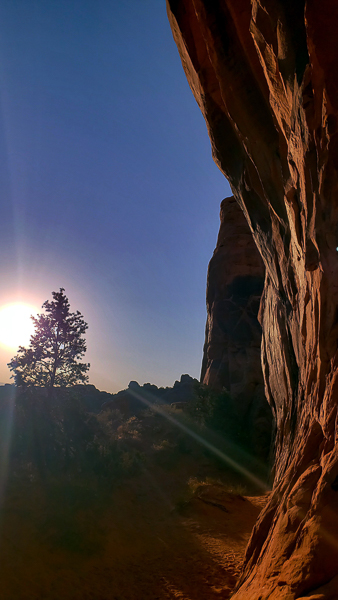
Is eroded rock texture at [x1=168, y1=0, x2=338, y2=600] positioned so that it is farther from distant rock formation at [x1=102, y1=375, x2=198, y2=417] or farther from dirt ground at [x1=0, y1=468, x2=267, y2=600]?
distant rock formation at [x1=102, y1=375, x2=198, y2=417]

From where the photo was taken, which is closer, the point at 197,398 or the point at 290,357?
the point at 290,357

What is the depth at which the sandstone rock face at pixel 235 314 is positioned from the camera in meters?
27.1

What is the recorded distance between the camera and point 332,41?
3.64 m

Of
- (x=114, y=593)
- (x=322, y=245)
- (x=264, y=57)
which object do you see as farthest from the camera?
(x=114, y=593)

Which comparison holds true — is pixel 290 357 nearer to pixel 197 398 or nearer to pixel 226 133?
pixel 226 133

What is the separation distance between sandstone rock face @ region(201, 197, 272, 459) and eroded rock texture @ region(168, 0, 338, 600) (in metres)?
19.8

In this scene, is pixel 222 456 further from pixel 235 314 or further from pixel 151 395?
pixel 151 395

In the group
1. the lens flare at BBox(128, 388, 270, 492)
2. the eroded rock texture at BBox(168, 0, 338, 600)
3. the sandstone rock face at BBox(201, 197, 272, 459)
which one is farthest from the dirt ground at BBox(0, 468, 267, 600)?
the sandstone rock face at BBox(201, 197, 272, 459)

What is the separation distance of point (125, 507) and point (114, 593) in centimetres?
544

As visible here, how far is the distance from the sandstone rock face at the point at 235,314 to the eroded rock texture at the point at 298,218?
1982 cm

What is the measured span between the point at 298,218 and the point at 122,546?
9.99 meters

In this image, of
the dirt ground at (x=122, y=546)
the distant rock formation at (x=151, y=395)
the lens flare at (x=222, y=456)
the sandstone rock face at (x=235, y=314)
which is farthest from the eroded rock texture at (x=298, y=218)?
the distant rock formation at (x=151, y=395)

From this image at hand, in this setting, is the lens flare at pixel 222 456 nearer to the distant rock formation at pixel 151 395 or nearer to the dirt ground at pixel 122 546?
the dirt ground at pixel 122 546

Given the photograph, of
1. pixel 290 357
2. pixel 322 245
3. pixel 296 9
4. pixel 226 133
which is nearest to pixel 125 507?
pixel 290 357
